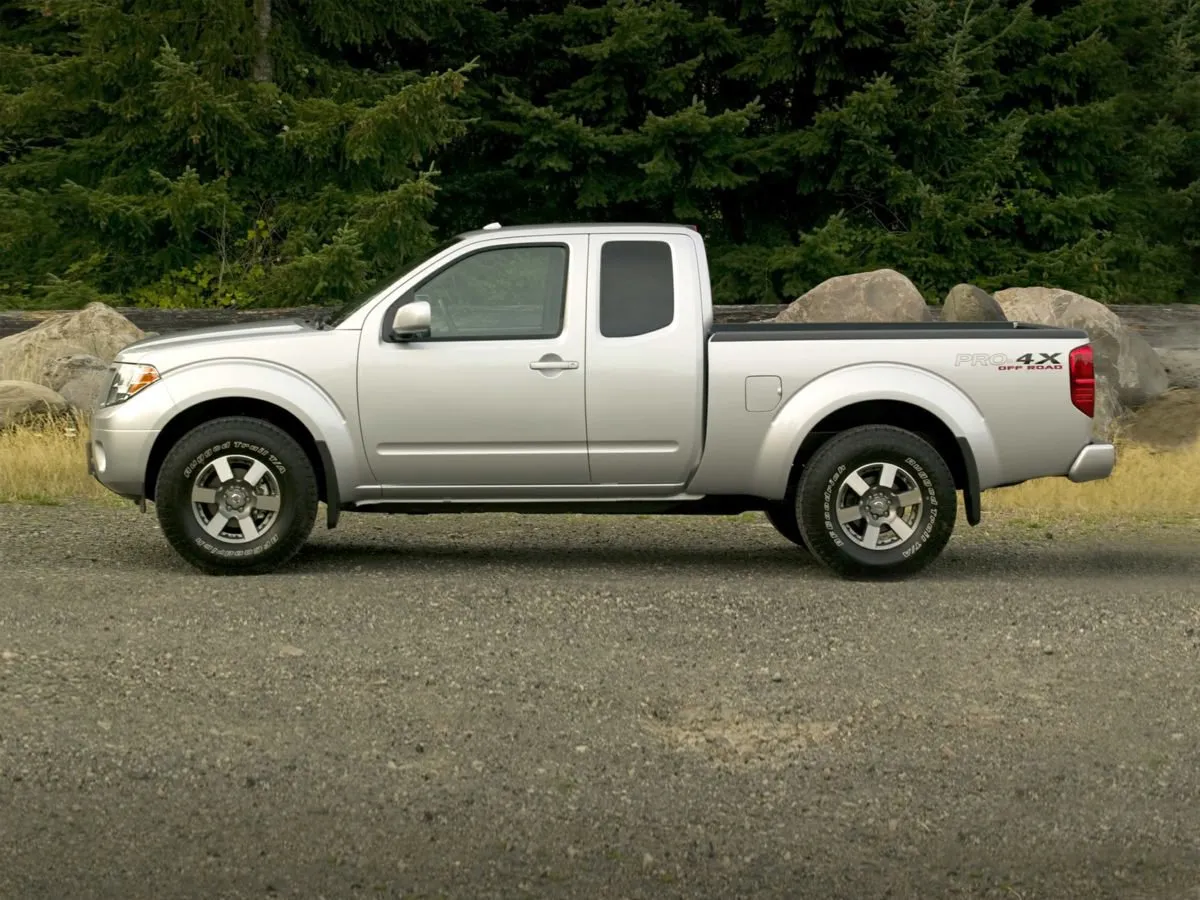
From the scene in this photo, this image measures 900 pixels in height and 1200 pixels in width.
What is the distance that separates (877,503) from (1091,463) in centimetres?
117

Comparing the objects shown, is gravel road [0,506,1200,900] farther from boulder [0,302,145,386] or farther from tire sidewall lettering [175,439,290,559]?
boulder [0,302,145,386]

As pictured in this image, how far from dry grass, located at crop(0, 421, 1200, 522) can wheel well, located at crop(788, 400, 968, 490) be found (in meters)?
3.54

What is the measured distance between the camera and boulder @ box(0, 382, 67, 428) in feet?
51.2

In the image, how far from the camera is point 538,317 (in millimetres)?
9562

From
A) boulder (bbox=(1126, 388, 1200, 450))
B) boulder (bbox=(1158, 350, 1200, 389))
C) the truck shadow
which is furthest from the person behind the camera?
boulder (bbox=(1158, 350, 1200, 389))

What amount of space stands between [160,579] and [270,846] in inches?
180

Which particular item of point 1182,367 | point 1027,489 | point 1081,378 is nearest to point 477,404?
point 1081,378

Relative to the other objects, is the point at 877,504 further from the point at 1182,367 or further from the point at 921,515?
the point at 1182,367

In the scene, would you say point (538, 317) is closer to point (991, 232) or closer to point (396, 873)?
point (396, 873)

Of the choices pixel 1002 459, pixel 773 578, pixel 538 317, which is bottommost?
pixel 773 578

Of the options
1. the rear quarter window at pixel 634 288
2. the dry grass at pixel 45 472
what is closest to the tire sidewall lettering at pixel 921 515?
the rear quarter window at pixel 634 288

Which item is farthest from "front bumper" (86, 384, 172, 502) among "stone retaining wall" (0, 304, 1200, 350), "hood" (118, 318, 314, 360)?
"stone retaining wall" (0, 304, 1200, 350)

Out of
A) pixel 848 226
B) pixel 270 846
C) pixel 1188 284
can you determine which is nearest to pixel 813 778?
pixel 270 846

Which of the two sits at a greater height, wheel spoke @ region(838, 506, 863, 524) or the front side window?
the front side window
